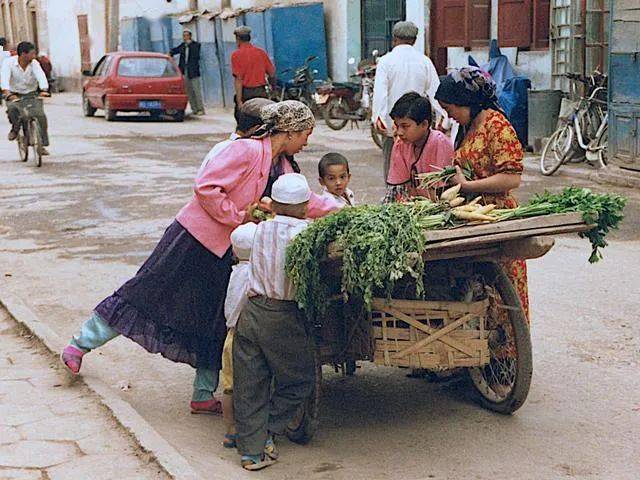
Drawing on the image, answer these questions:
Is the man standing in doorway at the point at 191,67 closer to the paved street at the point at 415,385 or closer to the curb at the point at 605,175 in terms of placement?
the curb at the point at 605,175

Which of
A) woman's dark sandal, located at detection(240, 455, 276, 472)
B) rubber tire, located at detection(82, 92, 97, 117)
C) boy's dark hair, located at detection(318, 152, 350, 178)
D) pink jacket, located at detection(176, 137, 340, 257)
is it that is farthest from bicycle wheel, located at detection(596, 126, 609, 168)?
rubber tire, located at detection(82, 92, 97, 117)

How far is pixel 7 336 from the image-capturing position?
6496 millimetres

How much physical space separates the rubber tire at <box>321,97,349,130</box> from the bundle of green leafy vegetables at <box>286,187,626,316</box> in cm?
1662

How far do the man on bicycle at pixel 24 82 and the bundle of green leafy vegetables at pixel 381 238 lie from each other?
10913 millimetres

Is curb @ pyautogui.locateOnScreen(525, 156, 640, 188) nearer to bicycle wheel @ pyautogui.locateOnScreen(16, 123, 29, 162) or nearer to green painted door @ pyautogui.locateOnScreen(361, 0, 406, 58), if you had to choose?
bicycle wheel @ pyautogui.locateOnScreen(16, 123, 29, 162)

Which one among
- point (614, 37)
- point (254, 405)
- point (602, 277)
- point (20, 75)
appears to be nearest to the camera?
point (254, 405)

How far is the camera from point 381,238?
4.19 m

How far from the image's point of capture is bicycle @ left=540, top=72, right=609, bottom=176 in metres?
13.6

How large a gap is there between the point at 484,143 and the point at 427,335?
1.05 m

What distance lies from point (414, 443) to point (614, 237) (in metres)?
5.04

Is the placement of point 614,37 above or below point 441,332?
above

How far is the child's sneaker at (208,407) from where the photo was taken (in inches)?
209

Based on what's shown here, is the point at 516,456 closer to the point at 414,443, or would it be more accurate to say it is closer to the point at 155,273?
the point at 414,443

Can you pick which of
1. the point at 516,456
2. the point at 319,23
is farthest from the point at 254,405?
the point at 319,23
